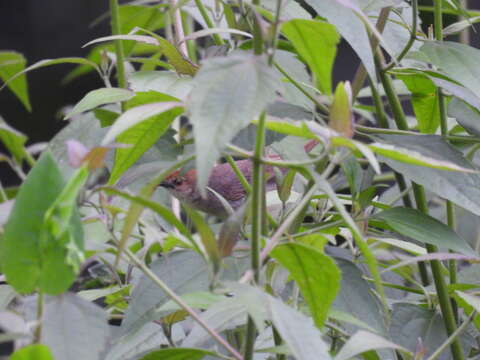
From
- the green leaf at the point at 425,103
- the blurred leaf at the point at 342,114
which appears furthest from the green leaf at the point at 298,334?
the green leaf at the point at 425,103

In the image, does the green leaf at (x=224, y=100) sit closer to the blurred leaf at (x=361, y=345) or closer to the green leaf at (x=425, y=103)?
the blurred leaf at (x=361, y=345)

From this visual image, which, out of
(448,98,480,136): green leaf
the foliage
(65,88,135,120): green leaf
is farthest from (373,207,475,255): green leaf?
(65,88,135,120): green leaf

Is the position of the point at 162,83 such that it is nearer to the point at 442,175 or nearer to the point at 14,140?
the point at 442,175

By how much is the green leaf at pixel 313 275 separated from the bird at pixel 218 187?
0.39m

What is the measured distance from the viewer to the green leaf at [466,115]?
605mm

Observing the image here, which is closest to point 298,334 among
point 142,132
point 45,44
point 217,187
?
point 142,132

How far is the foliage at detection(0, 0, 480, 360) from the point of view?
355mm

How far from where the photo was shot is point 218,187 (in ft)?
2.79

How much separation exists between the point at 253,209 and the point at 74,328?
0.38 feet

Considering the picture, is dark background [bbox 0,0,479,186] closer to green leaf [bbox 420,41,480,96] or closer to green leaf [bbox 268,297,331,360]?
green leaf [bbox 420,41,480,96]

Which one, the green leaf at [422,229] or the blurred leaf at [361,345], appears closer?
the blurred leaf at [361,345]

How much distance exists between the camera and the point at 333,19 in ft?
1.62

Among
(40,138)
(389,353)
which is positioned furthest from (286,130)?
(40,138)

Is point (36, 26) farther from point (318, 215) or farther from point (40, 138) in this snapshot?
point (318, 215)
